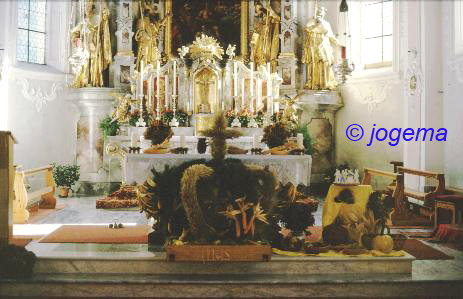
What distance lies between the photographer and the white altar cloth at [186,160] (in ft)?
19.7

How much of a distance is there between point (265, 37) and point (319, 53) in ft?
4.55

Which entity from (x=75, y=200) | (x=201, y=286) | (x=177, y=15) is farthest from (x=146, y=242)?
(x=177, y=15)

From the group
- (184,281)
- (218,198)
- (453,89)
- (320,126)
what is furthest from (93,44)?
(184,281)

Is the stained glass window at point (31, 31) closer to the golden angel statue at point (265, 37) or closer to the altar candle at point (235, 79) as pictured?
the altar candle at point (235, 79)

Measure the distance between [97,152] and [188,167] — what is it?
7.01 meters

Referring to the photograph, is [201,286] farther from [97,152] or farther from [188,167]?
[97,152]

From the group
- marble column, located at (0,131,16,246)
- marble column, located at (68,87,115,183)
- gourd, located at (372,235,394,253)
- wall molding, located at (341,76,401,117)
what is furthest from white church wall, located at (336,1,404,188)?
marble column, located at (0,131,16,246)

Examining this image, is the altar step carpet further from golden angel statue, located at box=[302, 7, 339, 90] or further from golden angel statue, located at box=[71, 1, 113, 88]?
golden angel statue, located at box=[302, 7, 339, 90]

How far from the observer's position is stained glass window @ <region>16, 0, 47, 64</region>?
11558mm

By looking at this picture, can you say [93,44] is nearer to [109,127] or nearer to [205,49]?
[109,127]

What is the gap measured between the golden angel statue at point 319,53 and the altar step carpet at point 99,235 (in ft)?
21.2

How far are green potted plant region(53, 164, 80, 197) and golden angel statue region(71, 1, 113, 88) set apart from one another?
203 cm

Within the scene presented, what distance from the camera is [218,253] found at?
A: 15.6 ft

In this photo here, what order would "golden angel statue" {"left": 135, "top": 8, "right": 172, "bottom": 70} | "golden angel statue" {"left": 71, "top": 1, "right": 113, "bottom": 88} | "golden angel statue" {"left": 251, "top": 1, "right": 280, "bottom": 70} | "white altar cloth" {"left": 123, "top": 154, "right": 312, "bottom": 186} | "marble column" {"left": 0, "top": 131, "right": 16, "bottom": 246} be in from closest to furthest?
"marble column" {"left": 0, "top": 131, "right": 16, "bottom": 246} → "white altar cloth" {"left": 123, "top": 154, "right": 312, "bottom": 186} → "golden angel statue" {"left": 71, "top": 1, "right": 113, "bottom": 88} → "golden angel statue" {"left": 135, "top": 8, "right": 172, "bottom": 70} → "golden angel statue" {"left": 251, "top": 1, "right": 280, "bottom": 70}
